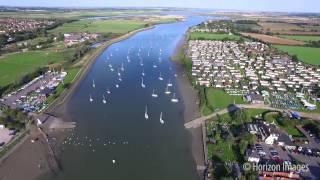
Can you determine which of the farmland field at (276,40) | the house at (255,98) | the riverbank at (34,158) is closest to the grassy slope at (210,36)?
the farmland field at (276,40)

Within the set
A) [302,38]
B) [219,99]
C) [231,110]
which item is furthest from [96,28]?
[231,110]

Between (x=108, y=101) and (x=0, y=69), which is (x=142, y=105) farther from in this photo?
(x=0, y=69)

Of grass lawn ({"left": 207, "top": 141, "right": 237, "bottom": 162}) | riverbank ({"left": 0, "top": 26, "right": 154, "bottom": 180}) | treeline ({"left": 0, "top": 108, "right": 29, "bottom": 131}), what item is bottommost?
riverbank ({"left": 0, "top": 26, "right": 154, "bottom": 180})

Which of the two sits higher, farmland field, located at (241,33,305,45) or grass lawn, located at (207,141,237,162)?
farmland field, located at (241,33,305,45)

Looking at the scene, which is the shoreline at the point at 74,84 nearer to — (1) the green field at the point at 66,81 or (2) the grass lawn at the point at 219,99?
(1) the green field at the point at 66,81

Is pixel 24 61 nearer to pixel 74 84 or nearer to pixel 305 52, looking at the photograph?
pixel 74 84

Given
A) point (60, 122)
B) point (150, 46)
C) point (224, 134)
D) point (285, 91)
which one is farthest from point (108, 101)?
point (150, 46)

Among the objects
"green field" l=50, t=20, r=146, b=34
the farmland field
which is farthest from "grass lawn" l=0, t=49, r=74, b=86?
the farmland field

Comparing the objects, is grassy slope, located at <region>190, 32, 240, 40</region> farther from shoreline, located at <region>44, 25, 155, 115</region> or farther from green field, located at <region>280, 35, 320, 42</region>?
shoreline, located at <region>44, 25, 155, 115</region>
